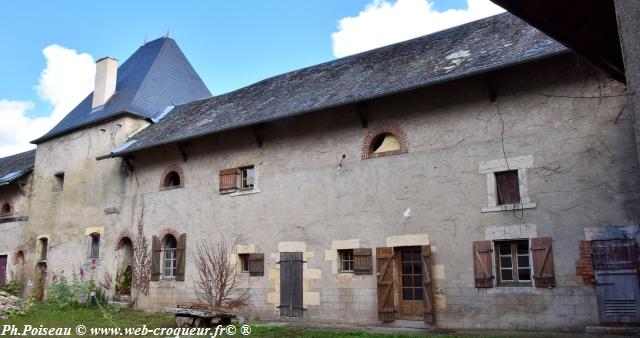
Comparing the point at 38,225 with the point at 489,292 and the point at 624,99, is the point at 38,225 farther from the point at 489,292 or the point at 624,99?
the point at 624,99

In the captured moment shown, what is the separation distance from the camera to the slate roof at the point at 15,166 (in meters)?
18.3

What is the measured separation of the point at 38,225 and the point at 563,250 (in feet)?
52.3

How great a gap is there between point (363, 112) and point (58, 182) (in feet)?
38.0

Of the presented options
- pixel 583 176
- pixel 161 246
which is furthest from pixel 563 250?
pixel 161 246

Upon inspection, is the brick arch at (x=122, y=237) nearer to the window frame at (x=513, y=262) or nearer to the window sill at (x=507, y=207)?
the window sill at (x=507, y=207)

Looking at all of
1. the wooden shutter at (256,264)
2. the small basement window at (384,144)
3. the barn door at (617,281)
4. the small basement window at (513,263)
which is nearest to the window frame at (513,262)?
the small basement window at (513,263)

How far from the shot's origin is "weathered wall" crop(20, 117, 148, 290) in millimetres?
15438

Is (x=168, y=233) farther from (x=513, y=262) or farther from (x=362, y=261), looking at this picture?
(x=513, y=262)

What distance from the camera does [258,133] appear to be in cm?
1241

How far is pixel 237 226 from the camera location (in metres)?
12.5

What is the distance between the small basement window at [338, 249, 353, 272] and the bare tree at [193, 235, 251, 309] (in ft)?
8.03

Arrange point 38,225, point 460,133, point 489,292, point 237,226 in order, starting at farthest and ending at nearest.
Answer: point 38,225, point 237,226, point 460,133, point 489,292

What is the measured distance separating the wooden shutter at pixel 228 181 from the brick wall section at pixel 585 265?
24.5ft

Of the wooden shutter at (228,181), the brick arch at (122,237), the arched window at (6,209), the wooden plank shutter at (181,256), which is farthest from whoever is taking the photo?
the arched window at (6,209)
